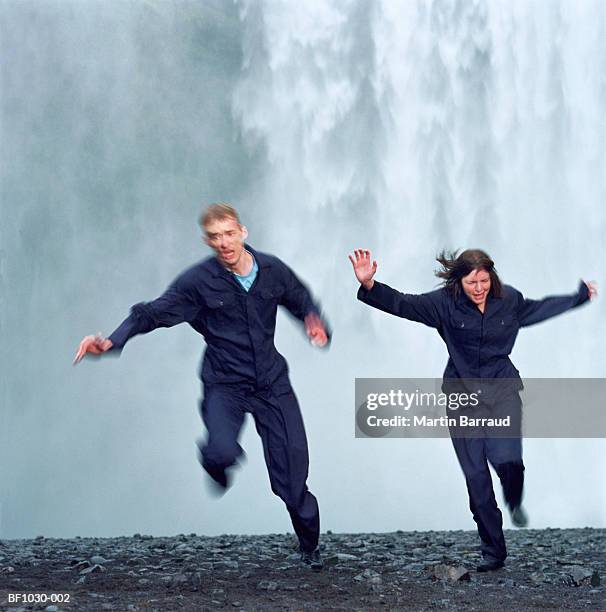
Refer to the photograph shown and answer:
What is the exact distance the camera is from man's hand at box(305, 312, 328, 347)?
6.71 metres

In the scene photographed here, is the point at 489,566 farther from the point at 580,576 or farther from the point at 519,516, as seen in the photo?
the point at 580,576

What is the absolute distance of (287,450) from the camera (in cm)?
681

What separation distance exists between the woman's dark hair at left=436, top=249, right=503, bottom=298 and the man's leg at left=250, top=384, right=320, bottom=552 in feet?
4.61

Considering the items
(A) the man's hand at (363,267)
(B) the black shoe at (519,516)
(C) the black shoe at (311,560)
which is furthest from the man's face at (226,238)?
(B) the black shoe at (519,516)

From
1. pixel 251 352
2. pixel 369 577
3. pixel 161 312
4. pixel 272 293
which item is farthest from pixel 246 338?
pixel 369 577

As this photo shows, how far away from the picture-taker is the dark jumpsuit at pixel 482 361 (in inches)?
273

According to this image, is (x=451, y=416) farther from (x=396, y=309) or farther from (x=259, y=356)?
(x=259, y=356)

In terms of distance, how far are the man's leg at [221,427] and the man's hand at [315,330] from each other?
659 millimetres

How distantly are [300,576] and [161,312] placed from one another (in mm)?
2140

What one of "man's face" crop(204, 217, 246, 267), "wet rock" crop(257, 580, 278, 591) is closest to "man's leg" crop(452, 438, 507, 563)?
"wet rock" crop(257, 580, 278, 591)

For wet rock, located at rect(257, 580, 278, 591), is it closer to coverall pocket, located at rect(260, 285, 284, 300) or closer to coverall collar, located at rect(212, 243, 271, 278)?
coverall pocket, located at rect(260, 285, 284, 300)

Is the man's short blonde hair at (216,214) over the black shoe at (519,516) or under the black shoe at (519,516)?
A: over

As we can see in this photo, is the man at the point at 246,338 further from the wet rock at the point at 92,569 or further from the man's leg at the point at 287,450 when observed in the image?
Answer: the wet rock at the point at 92,569

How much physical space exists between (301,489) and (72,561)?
251 cm
